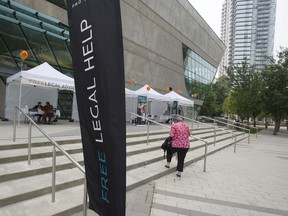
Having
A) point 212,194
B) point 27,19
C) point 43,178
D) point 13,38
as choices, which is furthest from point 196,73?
point 43,178

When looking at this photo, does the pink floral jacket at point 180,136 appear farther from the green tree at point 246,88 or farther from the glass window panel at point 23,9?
the green tree at point 246,88

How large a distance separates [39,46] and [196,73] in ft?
87.4

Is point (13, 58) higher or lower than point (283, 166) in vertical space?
higher

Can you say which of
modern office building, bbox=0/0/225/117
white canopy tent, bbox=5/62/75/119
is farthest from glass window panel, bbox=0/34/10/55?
white canopy tent, bbox=5/62/75/119

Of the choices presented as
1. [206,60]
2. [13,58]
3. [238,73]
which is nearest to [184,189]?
[13,58]

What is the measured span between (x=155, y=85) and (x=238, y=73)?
12.4m

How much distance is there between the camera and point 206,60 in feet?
132

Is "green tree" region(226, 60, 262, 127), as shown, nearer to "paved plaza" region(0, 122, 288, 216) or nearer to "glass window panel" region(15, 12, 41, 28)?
"paved plaza" region(0, 122, 288, 216)

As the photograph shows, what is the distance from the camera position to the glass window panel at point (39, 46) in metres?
14.1

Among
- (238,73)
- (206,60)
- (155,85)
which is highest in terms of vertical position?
(206,60)

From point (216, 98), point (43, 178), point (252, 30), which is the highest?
point (252, 30)

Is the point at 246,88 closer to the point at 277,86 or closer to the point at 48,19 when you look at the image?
the point at 277,86

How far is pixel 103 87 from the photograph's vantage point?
188 cm

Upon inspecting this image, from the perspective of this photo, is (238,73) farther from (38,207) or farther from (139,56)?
(38,207)
